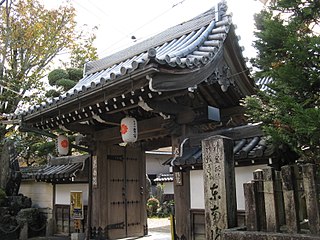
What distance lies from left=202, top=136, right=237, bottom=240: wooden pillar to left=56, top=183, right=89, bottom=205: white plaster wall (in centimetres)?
629

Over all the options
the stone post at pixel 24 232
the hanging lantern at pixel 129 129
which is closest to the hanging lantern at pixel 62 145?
the hanging lantern at pixel 129 129

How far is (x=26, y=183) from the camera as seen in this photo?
13.0m

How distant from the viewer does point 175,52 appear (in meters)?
6.30

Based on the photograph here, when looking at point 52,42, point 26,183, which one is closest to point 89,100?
point 26,183

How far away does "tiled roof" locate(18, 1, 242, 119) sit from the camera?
5.72 metres

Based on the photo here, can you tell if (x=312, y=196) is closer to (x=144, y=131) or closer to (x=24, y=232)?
(x=144, y=131)

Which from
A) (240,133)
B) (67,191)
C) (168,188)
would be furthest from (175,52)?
(168,188)

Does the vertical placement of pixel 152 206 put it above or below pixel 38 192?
below

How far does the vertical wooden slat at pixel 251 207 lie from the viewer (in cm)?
393

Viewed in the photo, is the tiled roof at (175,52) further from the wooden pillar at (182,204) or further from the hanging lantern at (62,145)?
the wooden pillar at (182,204)

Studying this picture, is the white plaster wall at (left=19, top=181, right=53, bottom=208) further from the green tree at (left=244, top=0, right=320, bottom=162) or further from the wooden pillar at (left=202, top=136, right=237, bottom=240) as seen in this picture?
the green tree at (left=244, top=0, right=320, bottom=162)

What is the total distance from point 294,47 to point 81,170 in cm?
759

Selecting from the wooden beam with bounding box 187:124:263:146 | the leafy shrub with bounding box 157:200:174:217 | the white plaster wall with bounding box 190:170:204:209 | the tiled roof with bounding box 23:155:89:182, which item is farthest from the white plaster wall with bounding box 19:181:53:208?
the leafy shrub with bounding box 157:200:174:217

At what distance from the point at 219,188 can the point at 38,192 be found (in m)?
9.71
